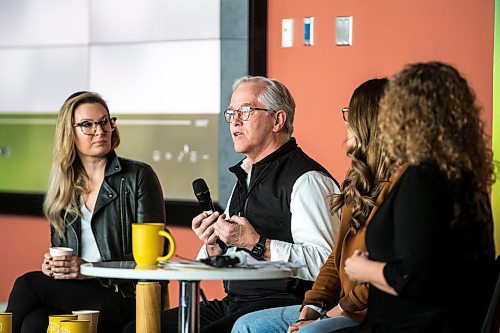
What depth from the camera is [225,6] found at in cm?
559

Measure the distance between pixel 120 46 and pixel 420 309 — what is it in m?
3.81

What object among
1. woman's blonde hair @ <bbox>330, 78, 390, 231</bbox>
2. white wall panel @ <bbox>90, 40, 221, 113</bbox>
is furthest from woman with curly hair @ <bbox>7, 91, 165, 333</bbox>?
white wall panel @ <bbox>90, 40, 221, 113</bbox>

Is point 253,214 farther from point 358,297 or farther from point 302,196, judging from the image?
point 358,297

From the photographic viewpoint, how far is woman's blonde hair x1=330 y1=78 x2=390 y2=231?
3219 millimetres

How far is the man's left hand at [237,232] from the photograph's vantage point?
354 centimetres

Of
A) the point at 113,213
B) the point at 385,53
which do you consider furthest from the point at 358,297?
the point at 385,53

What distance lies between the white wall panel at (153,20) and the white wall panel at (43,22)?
0.38 feet

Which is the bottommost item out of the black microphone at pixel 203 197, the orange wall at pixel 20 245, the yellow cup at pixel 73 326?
the orange wall at pixel 20 245

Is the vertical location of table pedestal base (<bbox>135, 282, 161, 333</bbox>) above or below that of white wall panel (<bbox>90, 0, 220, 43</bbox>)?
below

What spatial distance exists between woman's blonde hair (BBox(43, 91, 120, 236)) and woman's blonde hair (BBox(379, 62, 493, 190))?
6.61ft

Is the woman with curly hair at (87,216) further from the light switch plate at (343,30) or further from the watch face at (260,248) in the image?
the light switch plate at (343,30)

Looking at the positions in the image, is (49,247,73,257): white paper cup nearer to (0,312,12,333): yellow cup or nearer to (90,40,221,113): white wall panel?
(0,312,12,333): yellow cup

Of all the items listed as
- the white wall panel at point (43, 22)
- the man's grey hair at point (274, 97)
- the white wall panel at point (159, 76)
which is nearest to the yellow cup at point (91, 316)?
the man's grey hair at point (274, 97)

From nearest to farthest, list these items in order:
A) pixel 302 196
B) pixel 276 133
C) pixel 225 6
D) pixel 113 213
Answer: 1. pixel 302 196
2. pixel 276 133
3. pixel 113 213
4. pixel 225 6
